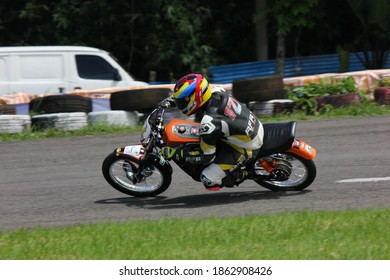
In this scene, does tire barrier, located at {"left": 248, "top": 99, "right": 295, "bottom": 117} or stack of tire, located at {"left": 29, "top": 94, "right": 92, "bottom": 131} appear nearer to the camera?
stack of tire, located at {"left": 29, "top": 94, "right": 92, "bottom": 131}

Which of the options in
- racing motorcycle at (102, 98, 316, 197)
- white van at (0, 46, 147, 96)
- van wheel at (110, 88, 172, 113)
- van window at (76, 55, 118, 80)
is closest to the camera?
racing motorcycle at (102, 98, 316, 197)

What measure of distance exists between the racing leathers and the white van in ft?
28.2

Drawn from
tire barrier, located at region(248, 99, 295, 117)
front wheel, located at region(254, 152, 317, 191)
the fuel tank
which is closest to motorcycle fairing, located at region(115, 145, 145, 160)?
the fuel tank

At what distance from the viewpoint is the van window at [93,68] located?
1681 cm

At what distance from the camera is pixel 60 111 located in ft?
45.5

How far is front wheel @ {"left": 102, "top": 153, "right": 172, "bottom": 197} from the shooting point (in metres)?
8.55

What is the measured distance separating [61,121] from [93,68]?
358 centimetres

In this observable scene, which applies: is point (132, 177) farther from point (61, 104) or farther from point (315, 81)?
point (315, 81)

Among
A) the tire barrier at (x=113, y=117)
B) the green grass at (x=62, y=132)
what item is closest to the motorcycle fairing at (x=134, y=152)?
the green grass at (x=62, y=132)

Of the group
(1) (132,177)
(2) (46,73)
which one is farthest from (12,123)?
(1) (132,177)

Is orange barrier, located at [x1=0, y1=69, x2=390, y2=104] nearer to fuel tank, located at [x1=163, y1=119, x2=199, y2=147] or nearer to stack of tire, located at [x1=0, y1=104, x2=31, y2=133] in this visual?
stack of tire, located at [x1=0, y1=104, x2=31, y2=133]

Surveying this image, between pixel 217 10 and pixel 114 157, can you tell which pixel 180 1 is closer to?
pixel 217 10

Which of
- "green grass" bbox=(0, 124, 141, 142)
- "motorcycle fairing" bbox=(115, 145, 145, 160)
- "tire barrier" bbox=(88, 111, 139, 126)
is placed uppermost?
"motorcycle fairing" bbox=(115, 145, 145, 160)

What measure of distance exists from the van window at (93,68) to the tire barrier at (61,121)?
10.9 feet
